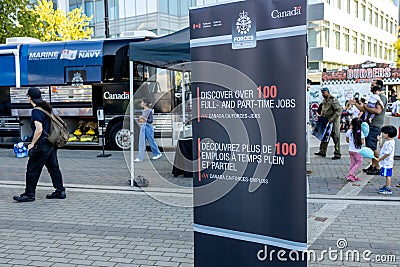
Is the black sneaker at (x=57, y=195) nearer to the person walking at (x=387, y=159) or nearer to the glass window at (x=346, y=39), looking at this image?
the person walking at (x=387, y=159)

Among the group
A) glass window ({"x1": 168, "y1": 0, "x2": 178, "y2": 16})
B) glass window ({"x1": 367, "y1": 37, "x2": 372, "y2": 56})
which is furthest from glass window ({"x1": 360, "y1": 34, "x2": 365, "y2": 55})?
glass window ({"x1": 168, "y1": 0, "x2": 178, "y2": 16})

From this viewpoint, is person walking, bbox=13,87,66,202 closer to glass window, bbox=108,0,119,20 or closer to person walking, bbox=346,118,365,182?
person walking, bbox=346,118,365,182

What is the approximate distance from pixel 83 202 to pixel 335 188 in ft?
14.3

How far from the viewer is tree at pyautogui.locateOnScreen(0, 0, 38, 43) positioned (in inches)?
742

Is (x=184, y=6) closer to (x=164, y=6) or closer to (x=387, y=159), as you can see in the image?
(x=164, y=6)

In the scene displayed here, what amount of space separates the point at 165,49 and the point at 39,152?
2718 mm

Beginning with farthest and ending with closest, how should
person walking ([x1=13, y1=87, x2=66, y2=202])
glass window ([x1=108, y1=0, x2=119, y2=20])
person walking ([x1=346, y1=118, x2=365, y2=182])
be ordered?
glass window ([x1=108, y1=0, x2=119, y2=20]) < person walking ([x1=346, y1=118, x2=365, y2=182]) < person walking ([x1=13, y1=87, x2=66, y2=202])

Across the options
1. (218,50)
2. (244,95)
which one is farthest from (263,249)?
(218,50)

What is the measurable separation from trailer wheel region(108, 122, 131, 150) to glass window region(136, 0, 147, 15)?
2255 centimetres

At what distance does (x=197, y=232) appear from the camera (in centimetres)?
347

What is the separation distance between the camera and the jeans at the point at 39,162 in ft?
22.3

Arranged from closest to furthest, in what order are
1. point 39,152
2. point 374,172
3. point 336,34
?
point 39,152 < point 374,172 < point 336,34

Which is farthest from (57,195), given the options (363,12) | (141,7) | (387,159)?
(363,12)

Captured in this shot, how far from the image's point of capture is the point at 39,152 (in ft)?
22.4
